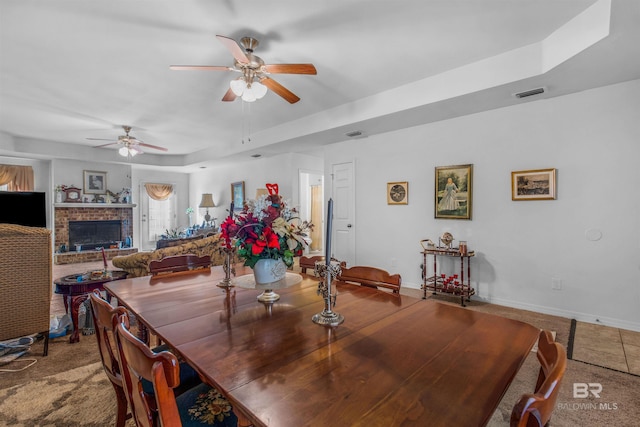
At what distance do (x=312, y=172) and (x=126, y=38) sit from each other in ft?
15.0

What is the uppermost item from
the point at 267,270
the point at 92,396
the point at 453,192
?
the point at 453,192

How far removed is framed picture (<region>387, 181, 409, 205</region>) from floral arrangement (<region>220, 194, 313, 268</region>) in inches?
131

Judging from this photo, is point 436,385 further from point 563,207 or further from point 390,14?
point 563,207

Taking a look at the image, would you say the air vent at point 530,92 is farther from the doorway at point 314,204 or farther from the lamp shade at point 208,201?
the lamp shade at point 208,201

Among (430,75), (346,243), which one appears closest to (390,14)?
(430,75)

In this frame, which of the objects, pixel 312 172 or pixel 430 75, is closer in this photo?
pixel 430 75

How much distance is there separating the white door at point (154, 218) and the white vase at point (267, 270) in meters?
7.83

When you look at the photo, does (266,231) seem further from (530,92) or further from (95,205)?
(95,205)

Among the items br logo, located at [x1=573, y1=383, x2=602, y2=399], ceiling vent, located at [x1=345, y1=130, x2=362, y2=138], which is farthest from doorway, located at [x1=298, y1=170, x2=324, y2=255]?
br logo, located at [x1=573, y1=383, x2=602, y2=399]

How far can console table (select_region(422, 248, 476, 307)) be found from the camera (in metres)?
3.74

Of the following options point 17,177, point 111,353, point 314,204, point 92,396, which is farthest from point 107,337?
point 17,177

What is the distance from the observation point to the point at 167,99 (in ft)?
13.2

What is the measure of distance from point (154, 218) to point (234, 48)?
26.2 ft

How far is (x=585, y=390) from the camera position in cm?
200
